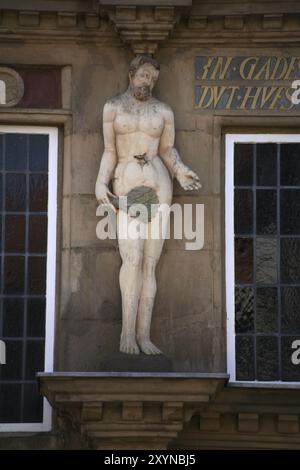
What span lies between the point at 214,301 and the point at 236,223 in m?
0.89

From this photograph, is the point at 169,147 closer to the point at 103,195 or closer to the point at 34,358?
the point at 103,195

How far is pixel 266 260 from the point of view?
22.4 m

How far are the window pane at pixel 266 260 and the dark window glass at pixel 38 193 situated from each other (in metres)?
2.24

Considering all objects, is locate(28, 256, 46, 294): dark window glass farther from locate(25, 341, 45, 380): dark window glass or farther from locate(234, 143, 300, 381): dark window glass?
locate(234, 143, 300, 381): dark window glass

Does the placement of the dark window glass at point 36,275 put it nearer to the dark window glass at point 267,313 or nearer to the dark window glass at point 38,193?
the dark window glass at point 38,193

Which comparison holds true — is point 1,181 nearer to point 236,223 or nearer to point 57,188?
point 57,188

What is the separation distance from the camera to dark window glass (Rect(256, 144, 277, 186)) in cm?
2256

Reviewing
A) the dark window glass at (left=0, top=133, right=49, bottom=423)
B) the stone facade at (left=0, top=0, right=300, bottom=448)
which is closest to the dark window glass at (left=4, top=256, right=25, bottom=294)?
the dark window glass at (left=0, top=133, right=49, bottom=423)

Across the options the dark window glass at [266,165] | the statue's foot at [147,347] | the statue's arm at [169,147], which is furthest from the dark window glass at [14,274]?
the dark window glass at [266,165]

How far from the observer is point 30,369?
2220 centimetres

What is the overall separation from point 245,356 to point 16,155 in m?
3.15

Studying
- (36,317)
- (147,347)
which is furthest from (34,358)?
(147,347)

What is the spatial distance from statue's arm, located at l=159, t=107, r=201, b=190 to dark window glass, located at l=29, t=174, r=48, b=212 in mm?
1273

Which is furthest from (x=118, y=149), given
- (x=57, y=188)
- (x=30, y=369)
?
(x=30, y=369)
